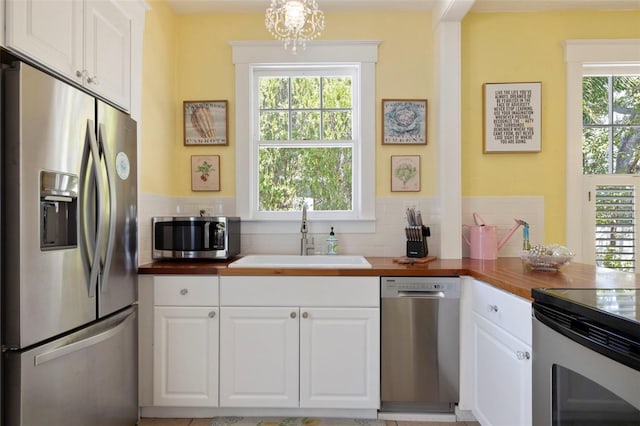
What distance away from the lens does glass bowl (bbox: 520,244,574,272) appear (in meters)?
1.82

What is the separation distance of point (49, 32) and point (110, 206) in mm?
729

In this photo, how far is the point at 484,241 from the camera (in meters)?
2.46

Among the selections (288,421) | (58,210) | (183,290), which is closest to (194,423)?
(288,421)

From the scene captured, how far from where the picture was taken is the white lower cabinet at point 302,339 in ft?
6.67

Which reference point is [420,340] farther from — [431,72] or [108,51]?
[108,51]

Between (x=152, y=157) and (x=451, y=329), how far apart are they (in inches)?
83.1

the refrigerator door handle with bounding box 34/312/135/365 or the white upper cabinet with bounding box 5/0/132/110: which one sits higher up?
the white upper cabinet with bounding box 5/0/132/110

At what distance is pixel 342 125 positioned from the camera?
2.79 m

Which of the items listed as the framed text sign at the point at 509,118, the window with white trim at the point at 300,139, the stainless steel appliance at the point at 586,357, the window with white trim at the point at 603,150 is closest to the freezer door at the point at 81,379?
the window with white trim at the point at 300,139

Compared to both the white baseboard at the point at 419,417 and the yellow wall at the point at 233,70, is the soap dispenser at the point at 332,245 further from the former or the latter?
the white baseboard at the point at 419,417

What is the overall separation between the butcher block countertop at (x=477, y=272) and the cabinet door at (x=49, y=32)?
3.57 feet

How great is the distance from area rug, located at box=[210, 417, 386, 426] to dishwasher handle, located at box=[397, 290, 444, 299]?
76 centimetres

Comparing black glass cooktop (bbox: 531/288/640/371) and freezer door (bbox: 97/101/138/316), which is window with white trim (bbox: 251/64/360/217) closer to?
freezer door (bbox: 97/101/138/316)

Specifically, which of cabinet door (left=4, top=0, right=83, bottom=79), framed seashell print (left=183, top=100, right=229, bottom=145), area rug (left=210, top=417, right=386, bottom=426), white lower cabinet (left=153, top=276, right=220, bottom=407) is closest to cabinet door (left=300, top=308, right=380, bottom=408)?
area rug (left=210, top=417, right=386, bottom=426)
